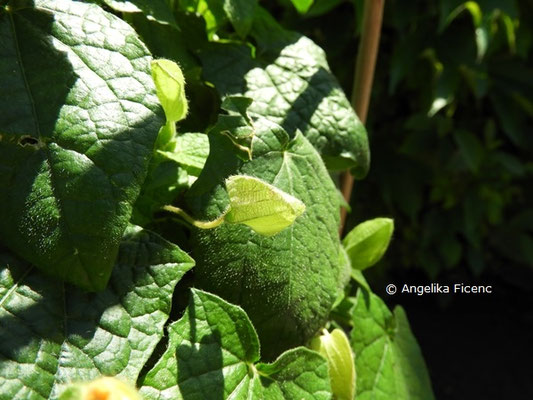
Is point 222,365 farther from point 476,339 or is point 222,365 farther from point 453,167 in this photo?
point 476,339

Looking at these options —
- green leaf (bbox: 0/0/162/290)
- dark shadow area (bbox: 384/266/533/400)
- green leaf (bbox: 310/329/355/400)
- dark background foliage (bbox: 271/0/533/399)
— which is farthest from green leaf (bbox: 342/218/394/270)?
dark shadow area (bbox: 384/266/533/400)

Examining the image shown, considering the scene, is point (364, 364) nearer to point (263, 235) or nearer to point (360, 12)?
point (263, 235)

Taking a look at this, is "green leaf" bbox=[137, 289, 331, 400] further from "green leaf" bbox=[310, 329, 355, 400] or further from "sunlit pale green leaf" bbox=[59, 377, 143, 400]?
"sunlit pale green leaf" bbox=[59, 377, 143, 400]

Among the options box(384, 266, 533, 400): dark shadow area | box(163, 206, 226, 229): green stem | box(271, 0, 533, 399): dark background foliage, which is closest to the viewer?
box(163, 206, 226, 229): green stem

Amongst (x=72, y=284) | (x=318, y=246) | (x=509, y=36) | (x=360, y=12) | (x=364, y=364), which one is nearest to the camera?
(x=72, y=284)

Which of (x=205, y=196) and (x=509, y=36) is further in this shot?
(x=509, y=36)

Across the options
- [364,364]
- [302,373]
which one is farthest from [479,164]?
[302,373]
